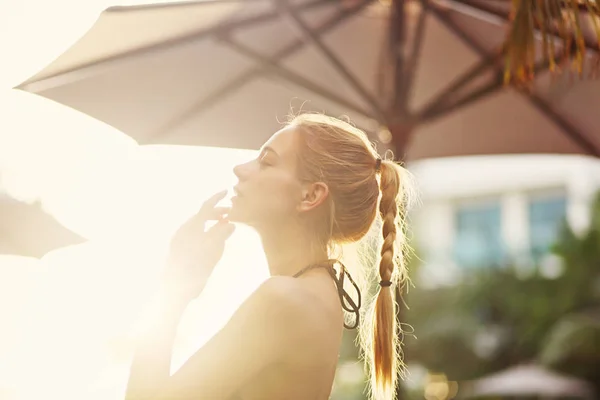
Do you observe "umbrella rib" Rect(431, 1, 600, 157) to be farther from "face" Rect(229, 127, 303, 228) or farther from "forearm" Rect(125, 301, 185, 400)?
"forearm" Rect(125, 301, 185, 400)

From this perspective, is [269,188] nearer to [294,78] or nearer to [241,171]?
[241,171]

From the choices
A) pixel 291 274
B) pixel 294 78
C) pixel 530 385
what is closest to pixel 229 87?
pixel 294 78

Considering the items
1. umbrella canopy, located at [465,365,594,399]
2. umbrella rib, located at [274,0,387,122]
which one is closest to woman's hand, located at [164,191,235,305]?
umbrella rib, located at [274,0,387,122]

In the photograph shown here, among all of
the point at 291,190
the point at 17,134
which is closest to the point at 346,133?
the point at 291,190

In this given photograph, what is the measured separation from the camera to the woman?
222cm

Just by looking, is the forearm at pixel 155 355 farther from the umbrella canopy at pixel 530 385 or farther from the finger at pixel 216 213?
the umbrella canopy at pixel 530 385

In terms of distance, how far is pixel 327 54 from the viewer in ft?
16.7

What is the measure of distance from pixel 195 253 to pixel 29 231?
2.30 meters

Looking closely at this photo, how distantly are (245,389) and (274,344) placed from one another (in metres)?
0.14

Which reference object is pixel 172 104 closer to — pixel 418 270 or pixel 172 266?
pixel 172 266

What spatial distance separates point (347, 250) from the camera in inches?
116

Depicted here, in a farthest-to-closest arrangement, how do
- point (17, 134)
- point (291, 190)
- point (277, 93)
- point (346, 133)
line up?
1. point (17, 134)
2. point (277, 93)
3. point (346, 133)
4. point (291, 190)

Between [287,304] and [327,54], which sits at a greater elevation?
[327,54]

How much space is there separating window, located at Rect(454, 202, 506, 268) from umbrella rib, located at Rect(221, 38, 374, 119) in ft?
83.2
